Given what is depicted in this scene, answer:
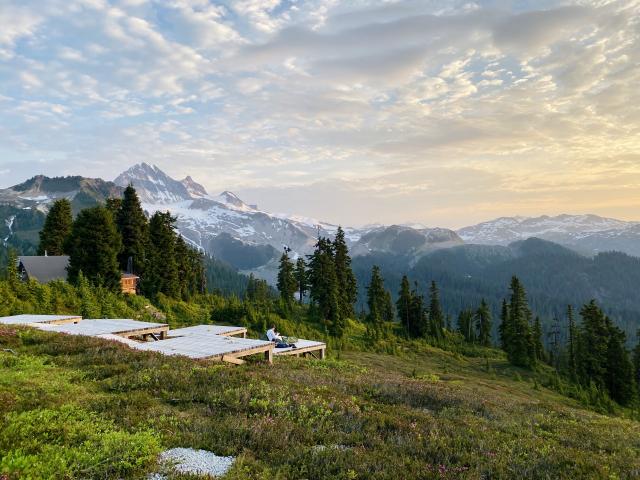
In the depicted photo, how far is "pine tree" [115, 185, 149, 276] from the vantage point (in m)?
53.7

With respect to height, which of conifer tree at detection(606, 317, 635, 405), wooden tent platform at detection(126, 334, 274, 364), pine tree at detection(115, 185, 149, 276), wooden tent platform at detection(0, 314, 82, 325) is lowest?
conifer tree at detection(606, 317, 635, 405)

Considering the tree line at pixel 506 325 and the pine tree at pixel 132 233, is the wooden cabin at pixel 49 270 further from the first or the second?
the tree line at pixel 506 325

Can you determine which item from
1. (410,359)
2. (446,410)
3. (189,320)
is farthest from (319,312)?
(446,410)

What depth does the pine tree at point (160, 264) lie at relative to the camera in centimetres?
5212

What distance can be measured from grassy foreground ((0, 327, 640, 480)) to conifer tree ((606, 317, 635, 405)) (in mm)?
57381

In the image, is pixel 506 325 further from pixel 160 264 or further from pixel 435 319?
pixel 160 264

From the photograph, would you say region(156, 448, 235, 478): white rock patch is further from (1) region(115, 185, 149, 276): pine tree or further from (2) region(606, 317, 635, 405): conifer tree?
(2) region(606, 317, 635, 405): conifer tree

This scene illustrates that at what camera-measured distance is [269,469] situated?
6.59 m

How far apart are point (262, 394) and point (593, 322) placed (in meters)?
64.6

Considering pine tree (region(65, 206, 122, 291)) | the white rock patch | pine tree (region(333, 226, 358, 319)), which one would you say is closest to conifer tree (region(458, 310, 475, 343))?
pine tree (region(333, 226, 358, 319))

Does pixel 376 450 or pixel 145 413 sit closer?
pixel 376 450

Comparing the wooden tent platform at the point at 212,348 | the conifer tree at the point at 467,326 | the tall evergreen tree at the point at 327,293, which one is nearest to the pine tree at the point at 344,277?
the tall evergreen tree at the point at 327,293

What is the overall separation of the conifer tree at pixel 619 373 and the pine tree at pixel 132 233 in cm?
6780

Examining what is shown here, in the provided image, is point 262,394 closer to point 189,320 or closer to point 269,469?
point 269,469
